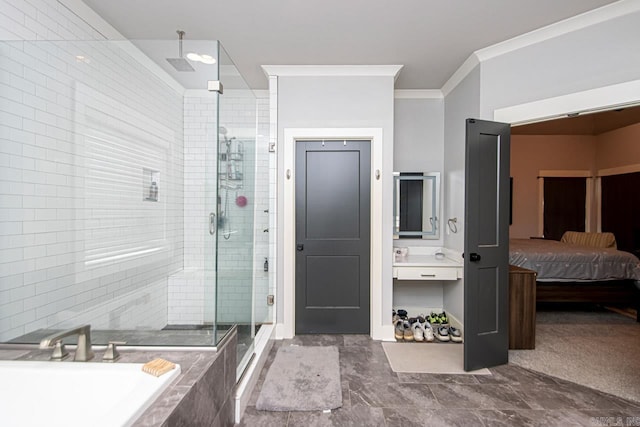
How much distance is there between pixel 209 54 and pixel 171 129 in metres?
1.11

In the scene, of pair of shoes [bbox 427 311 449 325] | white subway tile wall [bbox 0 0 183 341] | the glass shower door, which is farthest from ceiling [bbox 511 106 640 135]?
white subway tile wall [bbox 0 0 183 341]

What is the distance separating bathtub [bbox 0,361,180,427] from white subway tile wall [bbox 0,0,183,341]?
45cm

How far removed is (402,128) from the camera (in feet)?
11.7

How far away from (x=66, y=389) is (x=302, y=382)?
138cm

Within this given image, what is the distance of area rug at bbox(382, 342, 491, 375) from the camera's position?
7.77 ft

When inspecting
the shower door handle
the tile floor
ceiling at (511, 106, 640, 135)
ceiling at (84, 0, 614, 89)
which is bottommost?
the tile floor

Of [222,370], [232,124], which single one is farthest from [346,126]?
[222,370]

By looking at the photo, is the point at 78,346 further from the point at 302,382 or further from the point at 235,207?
the point at 302,382

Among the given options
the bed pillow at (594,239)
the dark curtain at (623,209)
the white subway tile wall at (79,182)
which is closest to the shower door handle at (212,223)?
the white subway tile wall at (79,182)

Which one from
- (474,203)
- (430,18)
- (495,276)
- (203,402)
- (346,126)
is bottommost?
(203,402)

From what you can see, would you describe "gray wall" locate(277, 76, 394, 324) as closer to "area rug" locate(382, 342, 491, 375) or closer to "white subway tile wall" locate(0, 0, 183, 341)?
"area rug" locate(382, 342, 491, 375)

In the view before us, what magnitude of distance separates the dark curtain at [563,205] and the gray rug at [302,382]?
5.47m

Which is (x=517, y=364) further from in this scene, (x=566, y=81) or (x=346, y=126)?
(x=346, y=126)

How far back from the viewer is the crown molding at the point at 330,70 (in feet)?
9.62
